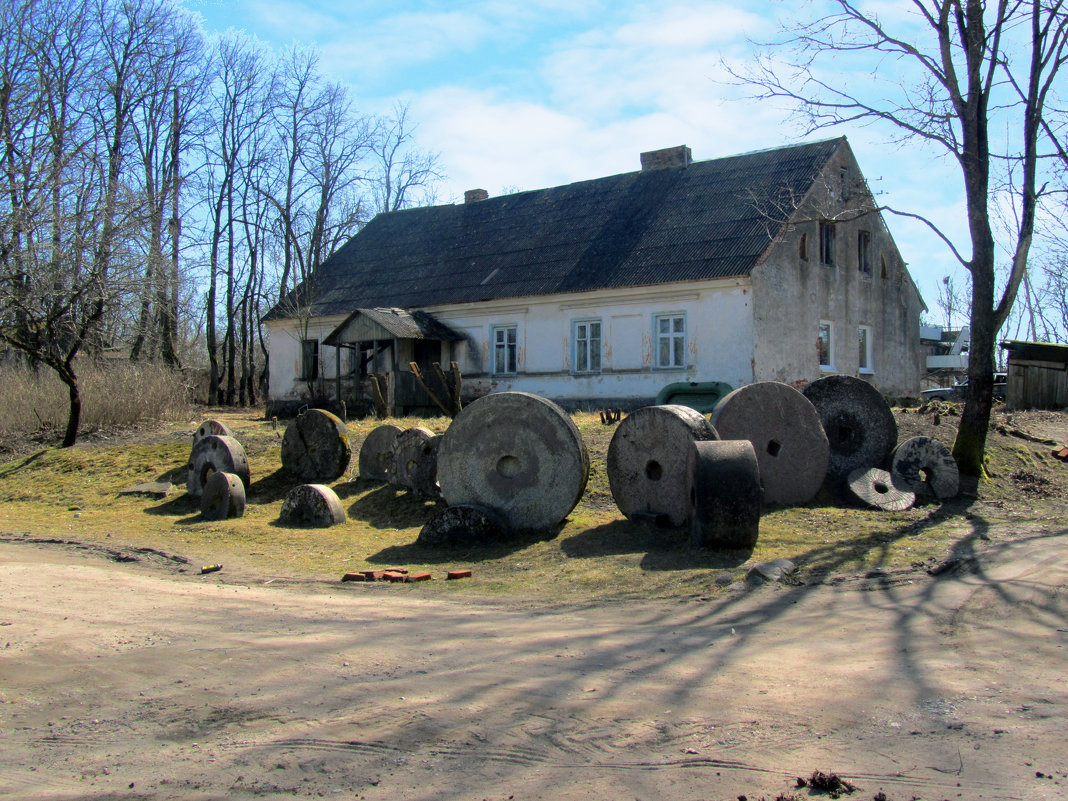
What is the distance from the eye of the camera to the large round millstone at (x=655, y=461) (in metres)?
10.1

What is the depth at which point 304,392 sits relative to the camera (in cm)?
2795

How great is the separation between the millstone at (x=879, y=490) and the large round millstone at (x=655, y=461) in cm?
254

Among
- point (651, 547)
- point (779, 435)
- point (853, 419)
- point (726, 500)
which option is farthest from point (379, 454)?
point (853, 419)

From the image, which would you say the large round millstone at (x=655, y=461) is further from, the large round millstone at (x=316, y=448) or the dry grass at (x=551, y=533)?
the large round millstone at (x=316, y=448)

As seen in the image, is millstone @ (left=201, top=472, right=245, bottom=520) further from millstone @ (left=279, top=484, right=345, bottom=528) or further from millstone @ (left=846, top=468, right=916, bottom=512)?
millstone @ (left=846, top=468, right=916, bottom=512)

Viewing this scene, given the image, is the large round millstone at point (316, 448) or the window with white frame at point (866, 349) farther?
the window with white frame at point (866, 349)

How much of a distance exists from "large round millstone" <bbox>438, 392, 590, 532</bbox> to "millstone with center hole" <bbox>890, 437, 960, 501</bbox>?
4.34 m

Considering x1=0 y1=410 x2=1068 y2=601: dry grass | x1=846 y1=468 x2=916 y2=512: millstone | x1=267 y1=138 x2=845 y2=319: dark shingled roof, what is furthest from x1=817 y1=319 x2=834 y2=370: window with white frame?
x1=846 y1=468 x2=916 y2=512: millstone

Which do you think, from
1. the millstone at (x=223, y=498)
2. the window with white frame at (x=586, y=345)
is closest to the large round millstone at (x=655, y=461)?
the millstone at (x=223, y=498)

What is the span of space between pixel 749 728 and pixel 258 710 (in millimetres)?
2286

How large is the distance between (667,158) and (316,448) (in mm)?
14774

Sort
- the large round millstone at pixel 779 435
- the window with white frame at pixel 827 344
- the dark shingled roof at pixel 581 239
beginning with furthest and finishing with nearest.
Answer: the window with white frame at pixel 827 344, the dark shingled roof at pixel 581 239, the large round millstone at pixel 779 435

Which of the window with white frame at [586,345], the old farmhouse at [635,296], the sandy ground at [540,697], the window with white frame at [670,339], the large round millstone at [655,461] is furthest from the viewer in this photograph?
the window with white frame at [586,345]

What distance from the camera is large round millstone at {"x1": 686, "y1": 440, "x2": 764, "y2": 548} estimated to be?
8.69m
